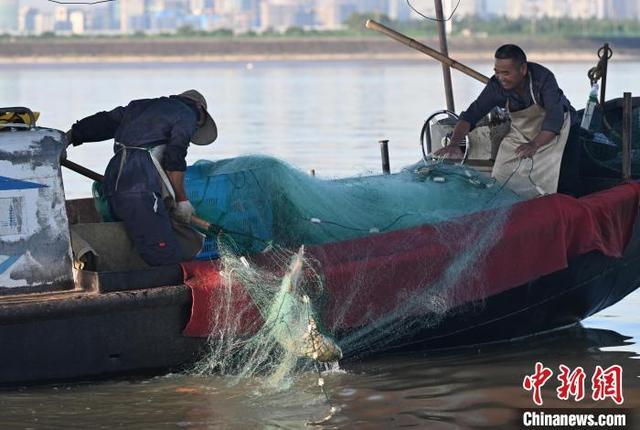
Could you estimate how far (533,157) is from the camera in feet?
30.4

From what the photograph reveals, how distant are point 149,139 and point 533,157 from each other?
2.40m

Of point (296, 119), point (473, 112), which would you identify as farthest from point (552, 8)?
point (473, 112)

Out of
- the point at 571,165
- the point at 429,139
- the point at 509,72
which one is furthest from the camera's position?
the point at 429,139

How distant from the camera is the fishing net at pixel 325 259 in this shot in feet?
26.5

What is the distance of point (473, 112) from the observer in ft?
31.3

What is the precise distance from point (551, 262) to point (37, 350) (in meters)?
2.96

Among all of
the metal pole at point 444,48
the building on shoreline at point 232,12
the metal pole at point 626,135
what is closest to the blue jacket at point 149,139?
the metal pole at point 626,135

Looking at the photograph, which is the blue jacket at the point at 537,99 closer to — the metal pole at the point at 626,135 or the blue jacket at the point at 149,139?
the metal pole at the point at 626,135

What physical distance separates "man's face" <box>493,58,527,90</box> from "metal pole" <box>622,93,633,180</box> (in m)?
0.70

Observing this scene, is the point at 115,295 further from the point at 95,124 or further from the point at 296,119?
the point at 296,119

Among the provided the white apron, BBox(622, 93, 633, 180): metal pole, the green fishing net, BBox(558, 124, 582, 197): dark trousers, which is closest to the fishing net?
the green fishing net

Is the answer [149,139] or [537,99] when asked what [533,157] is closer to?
[537,99]

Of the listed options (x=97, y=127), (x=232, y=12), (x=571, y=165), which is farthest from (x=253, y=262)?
(x=232, y=12)

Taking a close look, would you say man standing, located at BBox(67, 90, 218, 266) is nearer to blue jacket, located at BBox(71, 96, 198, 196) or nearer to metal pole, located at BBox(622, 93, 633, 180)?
blue jacket, located at BBox(71, 96, 198, 196)
